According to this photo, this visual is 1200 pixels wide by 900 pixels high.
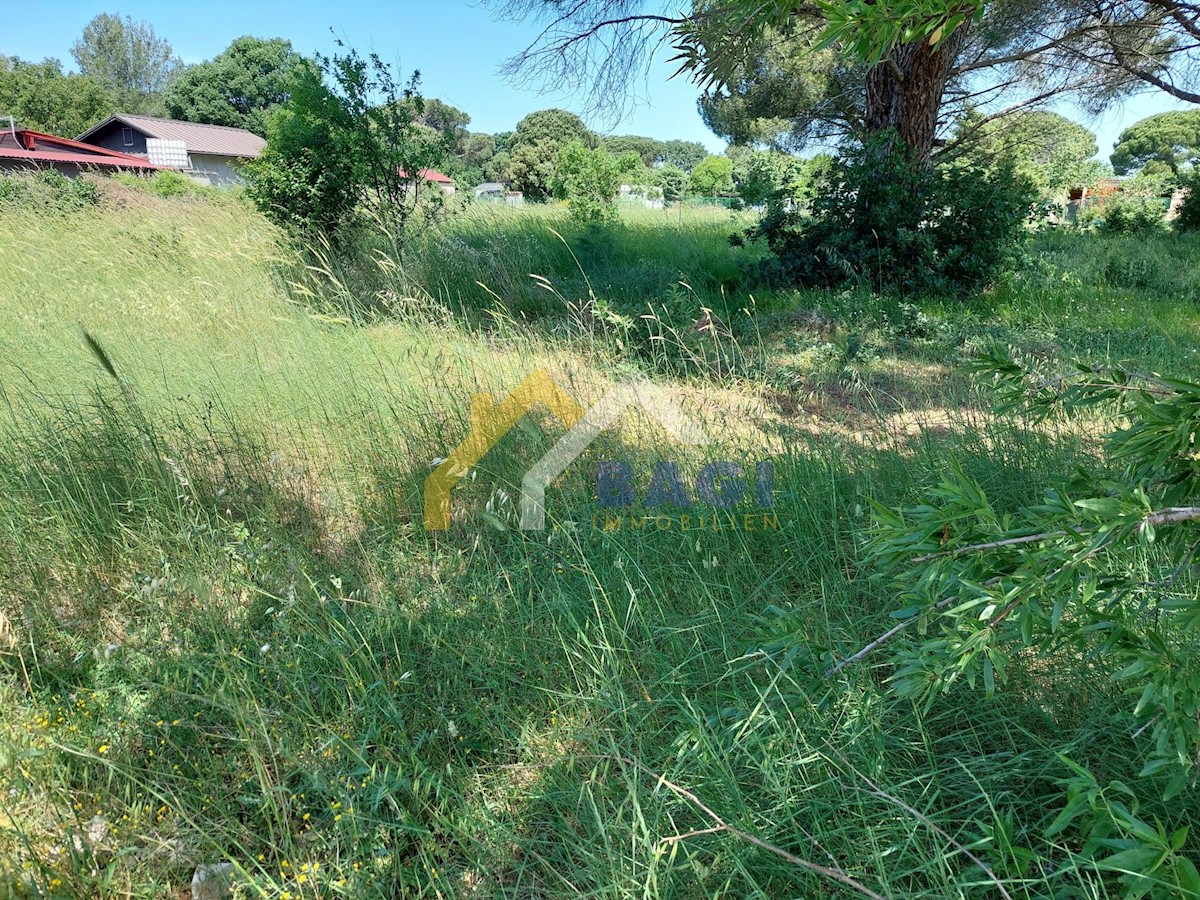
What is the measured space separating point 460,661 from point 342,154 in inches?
245

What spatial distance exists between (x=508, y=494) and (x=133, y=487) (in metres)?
1.49

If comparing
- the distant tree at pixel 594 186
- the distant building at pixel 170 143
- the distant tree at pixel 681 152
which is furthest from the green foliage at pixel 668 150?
the distant tree at pixel 594 186

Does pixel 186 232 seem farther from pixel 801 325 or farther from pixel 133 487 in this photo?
pixel 801 325

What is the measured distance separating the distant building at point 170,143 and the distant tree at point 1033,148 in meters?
34.6

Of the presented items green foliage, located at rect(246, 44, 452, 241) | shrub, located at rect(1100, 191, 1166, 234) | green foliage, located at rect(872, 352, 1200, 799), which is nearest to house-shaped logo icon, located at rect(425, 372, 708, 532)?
green foliage, located at rect(872, 352, 1200, 799)

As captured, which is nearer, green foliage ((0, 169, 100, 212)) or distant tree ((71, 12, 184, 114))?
green foliage ((0, 169, 100, 212))

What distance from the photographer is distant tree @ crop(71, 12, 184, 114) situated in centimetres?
5850

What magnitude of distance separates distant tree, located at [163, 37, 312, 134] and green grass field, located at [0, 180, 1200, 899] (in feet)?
192

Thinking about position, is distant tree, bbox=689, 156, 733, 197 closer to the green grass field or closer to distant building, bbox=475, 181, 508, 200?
distant building, bbox=475, 181, 508, 200

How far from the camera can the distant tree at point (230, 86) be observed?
170 feet

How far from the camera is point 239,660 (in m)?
1.95

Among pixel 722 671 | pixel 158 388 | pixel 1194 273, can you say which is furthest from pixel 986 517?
pixel 1194 273

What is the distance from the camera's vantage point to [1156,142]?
4469cm

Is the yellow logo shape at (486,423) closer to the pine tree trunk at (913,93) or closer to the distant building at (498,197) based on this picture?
the pine tree trunk at (913,93)
